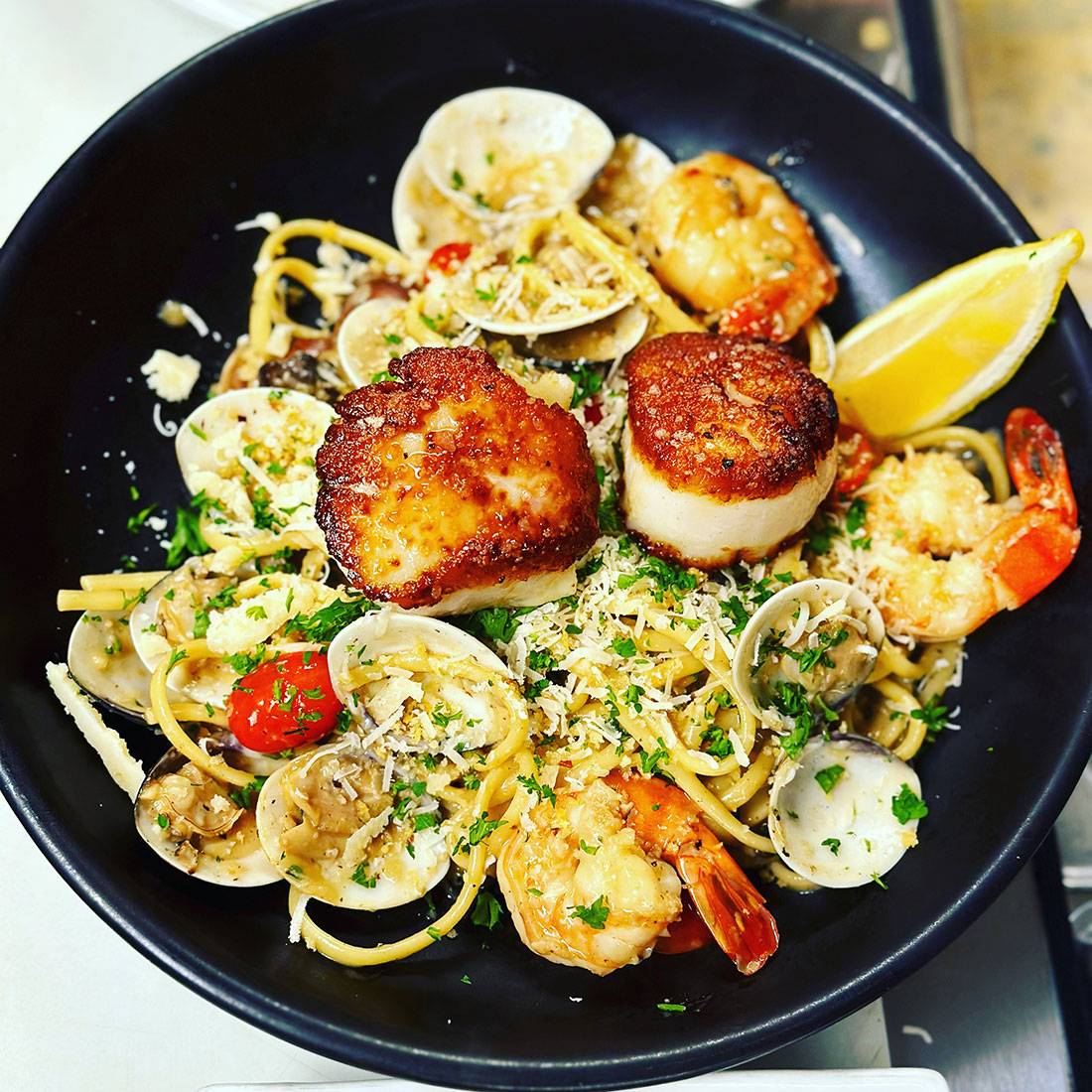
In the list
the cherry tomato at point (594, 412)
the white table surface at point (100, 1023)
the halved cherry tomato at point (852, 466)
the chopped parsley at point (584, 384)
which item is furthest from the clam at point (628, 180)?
the white table surface at point (100, 1023)

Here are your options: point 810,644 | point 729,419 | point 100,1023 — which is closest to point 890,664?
point 810,644

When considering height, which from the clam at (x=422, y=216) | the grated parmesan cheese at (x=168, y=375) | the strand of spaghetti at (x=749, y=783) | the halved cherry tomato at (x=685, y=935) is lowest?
the halved cherry tomato at (x=685, y=935)

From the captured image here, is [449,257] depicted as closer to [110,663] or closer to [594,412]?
[594,412]

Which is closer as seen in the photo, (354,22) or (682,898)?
(682,898)

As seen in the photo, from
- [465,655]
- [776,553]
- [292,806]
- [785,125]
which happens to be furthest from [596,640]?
[785,125]

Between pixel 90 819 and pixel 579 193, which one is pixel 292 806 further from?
pixel 579 193

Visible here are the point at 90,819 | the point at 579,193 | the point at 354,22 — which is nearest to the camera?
the point at 90,819

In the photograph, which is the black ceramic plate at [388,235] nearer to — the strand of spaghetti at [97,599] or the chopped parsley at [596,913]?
the strand of spaghetti at [97,599]

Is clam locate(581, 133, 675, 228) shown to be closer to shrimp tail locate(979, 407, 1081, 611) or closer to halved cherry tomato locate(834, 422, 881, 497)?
halved cherry tomato locate(834, 422, 881, 497)
